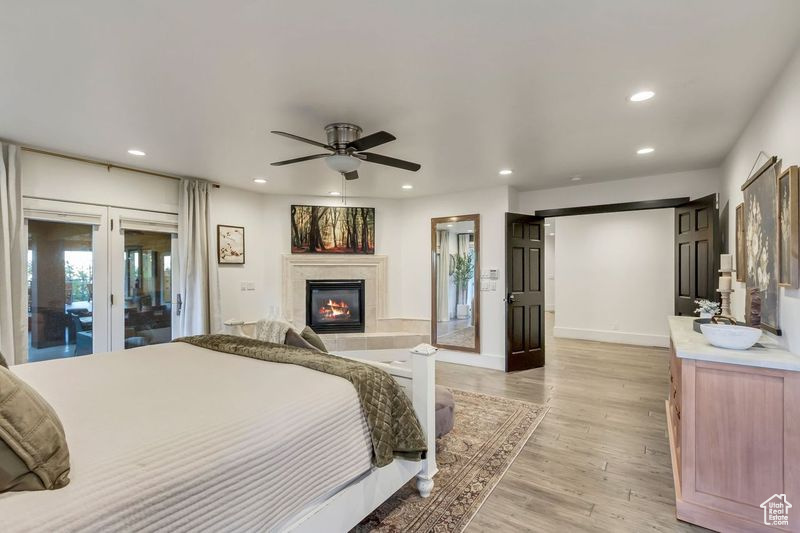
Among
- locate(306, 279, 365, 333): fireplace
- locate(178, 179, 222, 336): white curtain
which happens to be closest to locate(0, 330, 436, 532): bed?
locate(178, 179, 222, 336): white curtain

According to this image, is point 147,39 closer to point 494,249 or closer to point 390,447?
point 390,447

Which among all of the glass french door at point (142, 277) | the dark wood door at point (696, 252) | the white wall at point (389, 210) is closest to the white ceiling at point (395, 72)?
the white wall at point (389, 210)

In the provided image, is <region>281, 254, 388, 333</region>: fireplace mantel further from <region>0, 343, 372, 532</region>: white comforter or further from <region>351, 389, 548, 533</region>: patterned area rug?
<region>0, 343, 372, 532</region>: white comforter

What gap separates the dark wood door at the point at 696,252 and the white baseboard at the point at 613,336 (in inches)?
101

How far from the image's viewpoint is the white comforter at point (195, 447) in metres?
1.03

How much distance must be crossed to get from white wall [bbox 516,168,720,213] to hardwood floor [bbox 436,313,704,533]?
2273 millimetres

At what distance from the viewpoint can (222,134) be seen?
3.13 metres

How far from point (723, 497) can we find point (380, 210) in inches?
198

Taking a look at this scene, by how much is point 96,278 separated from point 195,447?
3740 mm

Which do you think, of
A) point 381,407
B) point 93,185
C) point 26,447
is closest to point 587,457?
point 381,407

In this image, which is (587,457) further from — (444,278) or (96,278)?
(96,278)

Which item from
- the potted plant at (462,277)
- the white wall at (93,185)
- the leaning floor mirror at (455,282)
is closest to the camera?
the white wall at (93,185)

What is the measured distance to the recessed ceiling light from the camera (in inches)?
94.0

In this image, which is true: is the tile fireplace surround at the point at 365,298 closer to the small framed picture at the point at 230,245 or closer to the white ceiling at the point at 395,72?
the small framed picture at the point at 230,245
